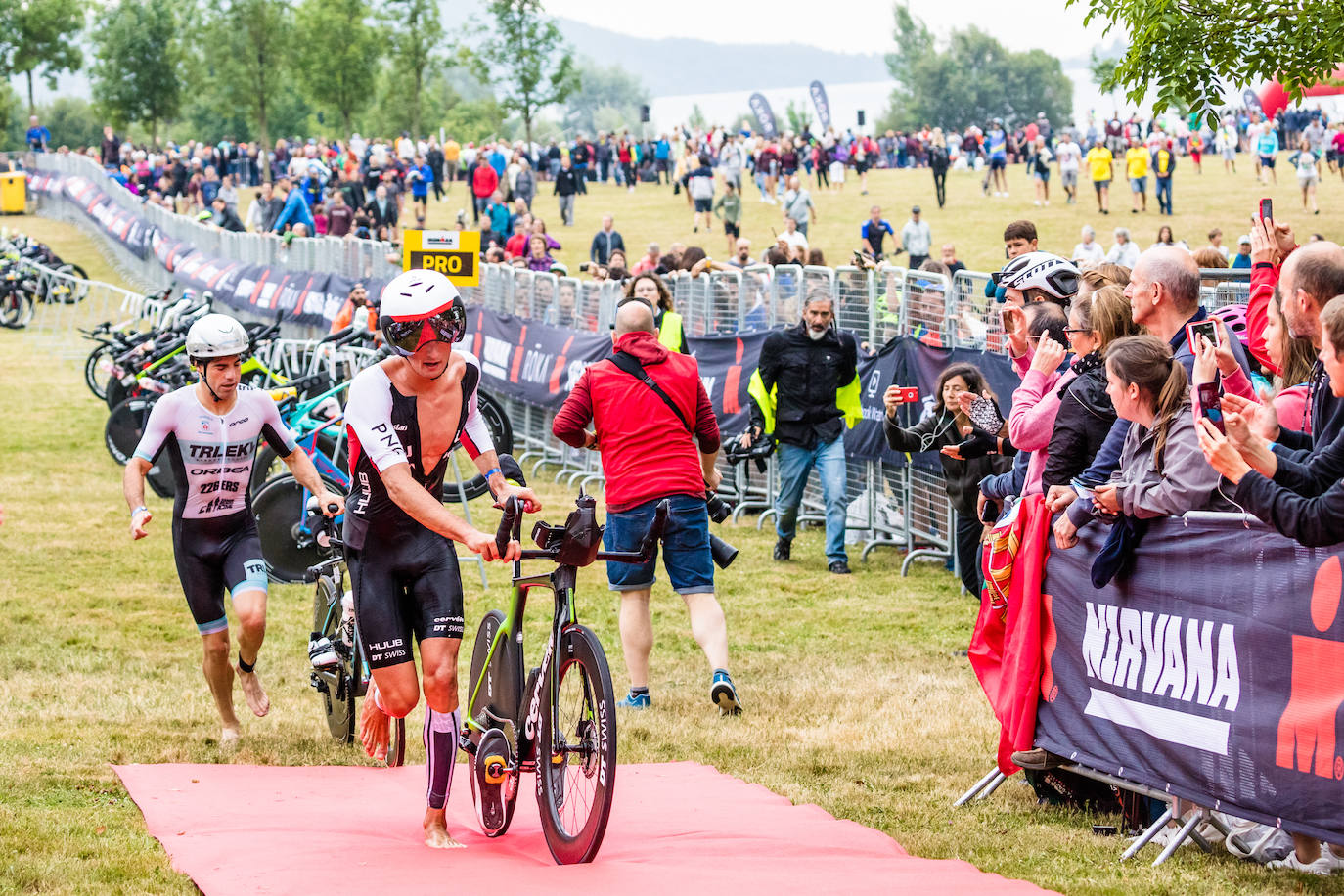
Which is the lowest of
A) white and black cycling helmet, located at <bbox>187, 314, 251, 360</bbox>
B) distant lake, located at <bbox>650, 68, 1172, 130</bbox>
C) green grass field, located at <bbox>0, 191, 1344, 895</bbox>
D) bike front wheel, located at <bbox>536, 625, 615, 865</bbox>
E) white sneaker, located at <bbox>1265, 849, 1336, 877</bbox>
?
green grass field, located at <bbox>0, 191, 1344, 895</bbox>

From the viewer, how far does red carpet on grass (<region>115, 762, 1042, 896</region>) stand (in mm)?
5238

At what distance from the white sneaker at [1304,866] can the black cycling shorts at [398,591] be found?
3.06 metres

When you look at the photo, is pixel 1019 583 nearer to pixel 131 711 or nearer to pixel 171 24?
pixel 131 711

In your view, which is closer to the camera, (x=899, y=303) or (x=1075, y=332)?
(x=1075, y=332)

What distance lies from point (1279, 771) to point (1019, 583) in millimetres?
1591

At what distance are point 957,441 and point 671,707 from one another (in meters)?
3.12

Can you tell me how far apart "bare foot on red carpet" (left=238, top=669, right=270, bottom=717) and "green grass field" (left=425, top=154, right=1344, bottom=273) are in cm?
2578

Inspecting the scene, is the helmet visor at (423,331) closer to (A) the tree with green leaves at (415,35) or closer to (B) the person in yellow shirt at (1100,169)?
(B) the person in yellow shirt at (1100,169)

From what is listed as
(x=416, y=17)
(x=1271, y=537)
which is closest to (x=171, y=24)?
(x=416, y=17)

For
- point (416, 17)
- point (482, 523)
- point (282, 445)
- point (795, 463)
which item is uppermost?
point (416, 17)

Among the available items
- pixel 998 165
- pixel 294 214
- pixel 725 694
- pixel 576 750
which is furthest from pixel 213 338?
pixel 998 165

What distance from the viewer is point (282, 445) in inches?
332

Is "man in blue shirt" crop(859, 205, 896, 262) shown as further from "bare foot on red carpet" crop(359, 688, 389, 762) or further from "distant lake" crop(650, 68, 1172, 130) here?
"distant lake" crop(650, 68, 1172, 130)

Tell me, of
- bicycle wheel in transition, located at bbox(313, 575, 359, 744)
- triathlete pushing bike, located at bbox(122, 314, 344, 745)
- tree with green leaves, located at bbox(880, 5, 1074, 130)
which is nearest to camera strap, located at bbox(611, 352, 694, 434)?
triathlete pushing bike, located at bbox(122, 314, 344, 745)
